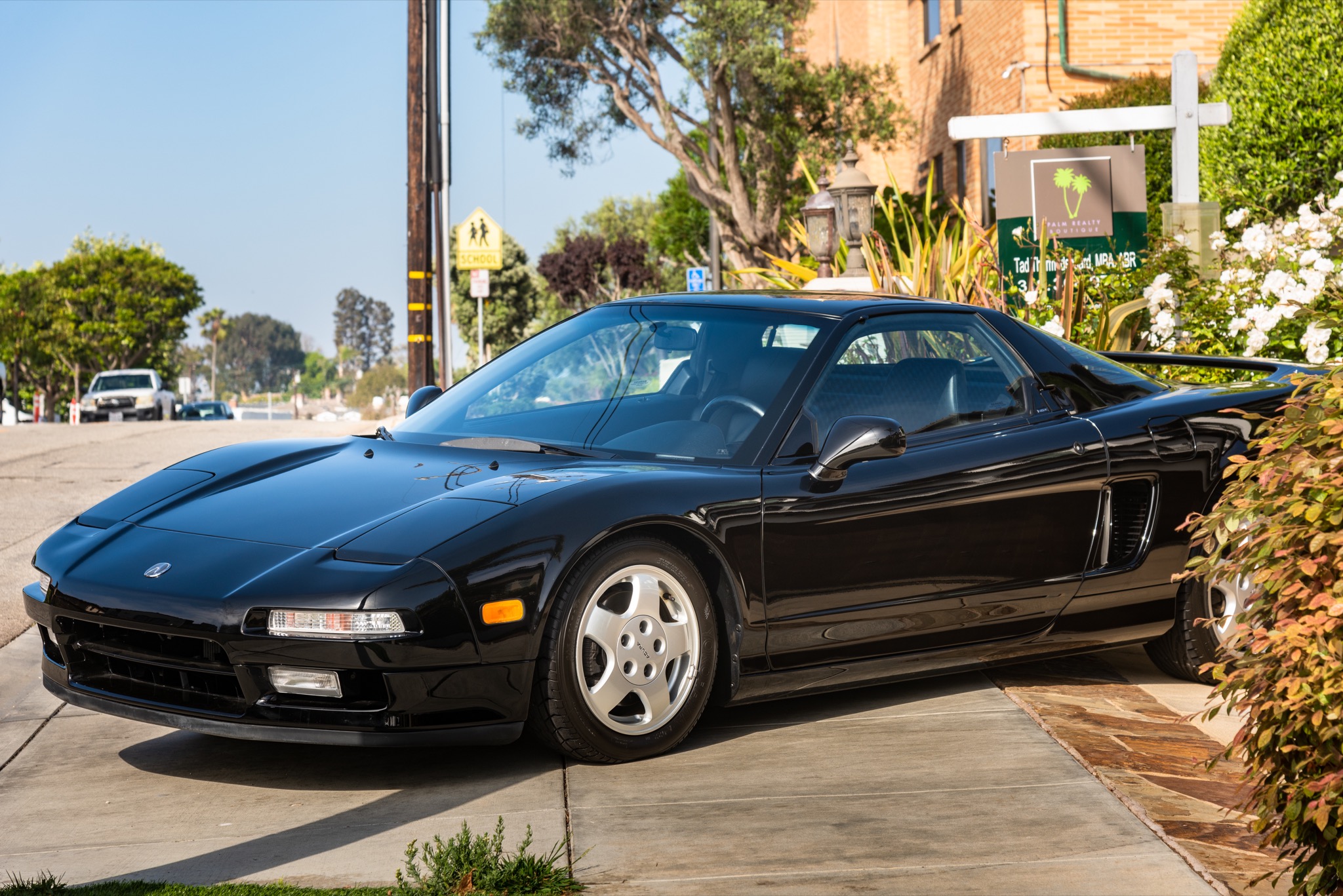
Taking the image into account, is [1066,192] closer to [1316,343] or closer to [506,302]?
[1316,343]

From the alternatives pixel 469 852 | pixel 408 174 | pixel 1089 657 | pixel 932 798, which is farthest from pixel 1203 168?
pixel 469 852

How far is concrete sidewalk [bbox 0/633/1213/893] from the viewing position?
3346 mm

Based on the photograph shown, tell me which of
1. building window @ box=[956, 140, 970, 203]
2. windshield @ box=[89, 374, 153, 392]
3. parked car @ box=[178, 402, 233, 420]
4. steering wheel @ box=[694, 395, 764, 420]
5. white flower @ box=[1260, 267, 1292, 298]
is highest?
building window @ box=[956, 140, 970, 203]

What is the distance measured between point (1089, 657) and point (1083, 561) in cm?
96

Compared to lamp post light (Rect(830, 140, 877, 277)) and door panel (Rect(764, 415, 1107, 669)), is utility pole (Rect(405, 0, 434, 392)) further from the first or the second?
door panel (Rect(764, 415, 1107, 669))

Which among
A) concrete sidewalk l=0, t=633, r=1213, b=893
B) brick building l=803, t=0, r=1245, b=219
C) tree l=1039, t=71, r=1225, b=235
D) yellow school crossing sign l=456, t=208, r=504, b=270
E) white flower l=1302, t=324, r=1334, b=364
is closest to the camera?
concrete sidewalk l=0, t=633, r=1213, b=893

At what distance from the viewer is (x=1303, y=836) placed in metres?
2.77

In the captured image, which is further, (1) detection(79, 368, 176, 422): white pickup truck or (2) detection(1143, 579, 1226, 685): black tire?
(1) detection(79, 368, 176, 422): white pickup truck

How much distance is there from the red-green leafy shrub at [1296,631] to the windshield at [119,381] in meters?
42.8

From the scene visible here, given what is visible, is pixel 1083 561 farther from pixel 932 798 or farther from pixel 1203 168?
pixel 1203 168

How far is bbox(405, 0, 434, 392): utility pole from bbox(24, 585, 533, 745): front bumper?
41.1 feet

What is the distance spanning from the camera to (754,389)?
4.89 m

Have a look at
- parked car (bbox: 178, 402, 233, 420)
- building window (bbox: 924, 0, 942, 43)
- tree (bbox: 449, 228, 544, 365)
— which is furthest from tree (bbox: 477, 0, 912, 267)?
tree (bbox: 449, 228, 544, 365)

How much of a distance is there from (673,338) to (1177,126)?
22.0 feet
